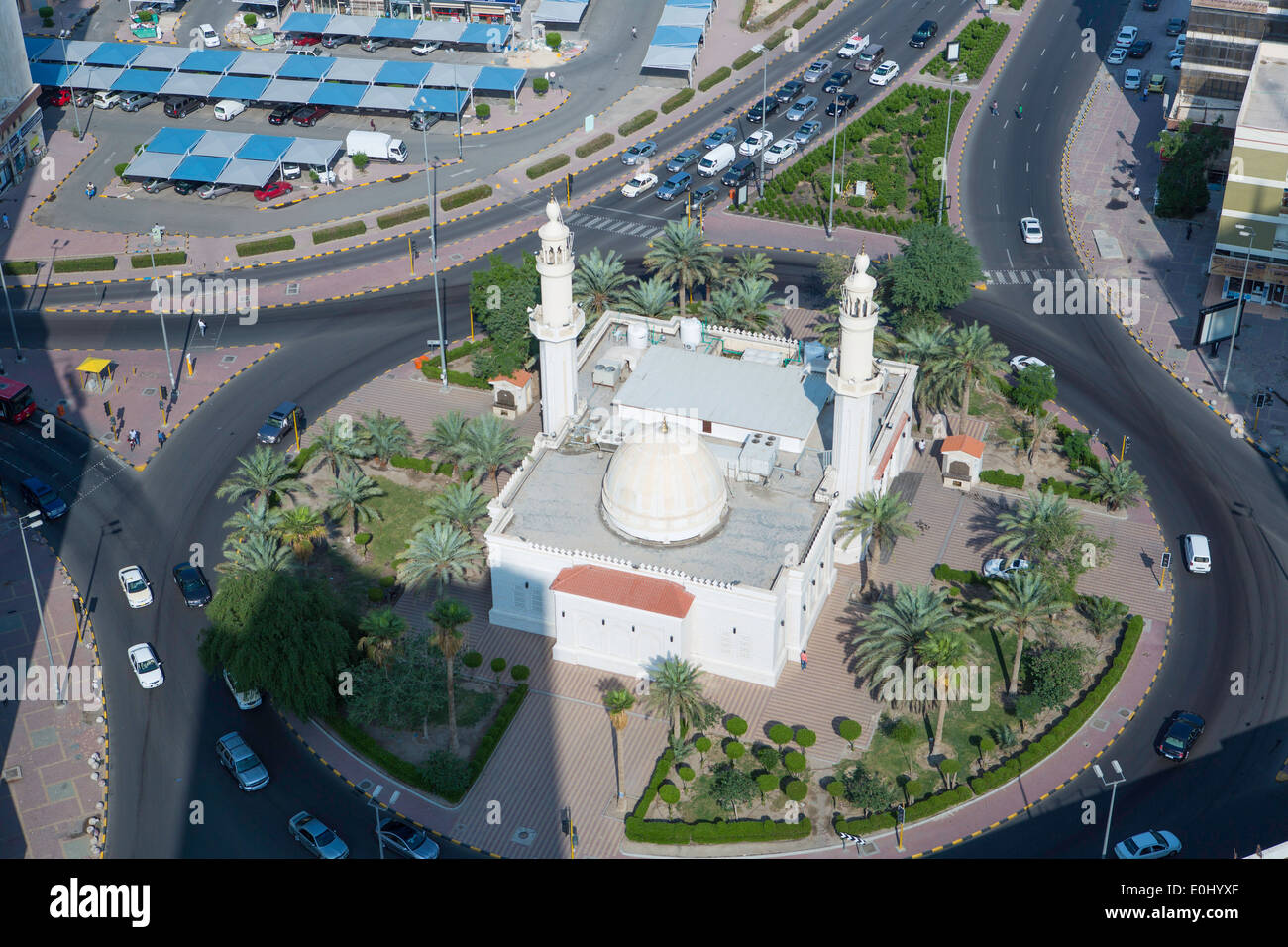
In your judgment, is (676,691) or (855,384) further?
(855,384)

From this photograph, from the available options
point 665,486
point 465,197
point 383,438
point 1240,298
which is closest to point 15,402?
point 383,438

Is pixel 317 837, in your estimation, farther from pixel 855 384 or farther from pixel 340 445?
pixel 855 384

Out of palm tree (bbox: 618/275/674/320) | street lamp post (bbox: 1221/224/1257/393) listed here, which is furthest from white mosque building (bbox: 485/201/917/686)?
street lamp post (bbox: 1221/224/1257/393)

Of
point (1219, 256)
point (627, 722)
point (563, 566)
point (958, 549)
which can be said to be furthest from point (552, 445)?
point (1219, 256)

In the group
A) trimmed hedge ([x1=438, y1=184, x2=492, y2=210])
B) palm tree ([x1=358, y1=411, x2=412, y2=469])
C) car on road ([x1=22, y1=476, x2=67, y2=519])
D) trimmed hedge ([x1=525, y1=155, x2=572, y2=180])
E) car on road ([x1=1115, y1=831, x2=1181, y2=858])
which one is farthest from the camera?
trimmed hedge ([x1=525, y1=155, x2=572, y2=180])

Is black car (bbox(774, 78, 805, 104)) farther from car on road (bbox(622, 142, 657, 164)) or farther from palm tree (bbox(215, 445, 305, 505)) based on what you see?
palm tree (bbox(215, 445, 305, 505))

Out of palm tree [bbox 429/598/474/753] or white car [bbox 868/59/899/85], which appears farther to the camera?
white car [bbox 868/59/899/85]
